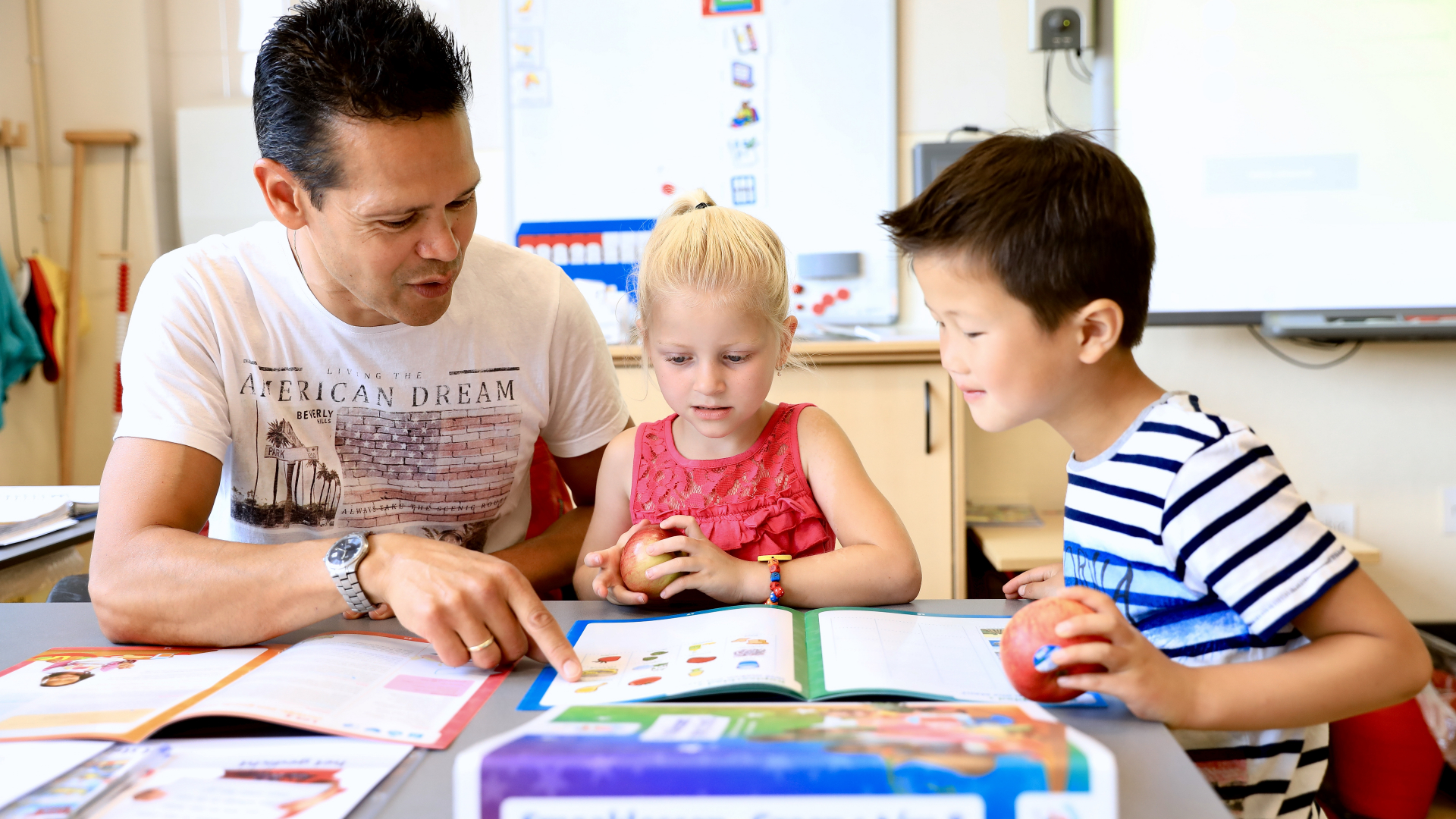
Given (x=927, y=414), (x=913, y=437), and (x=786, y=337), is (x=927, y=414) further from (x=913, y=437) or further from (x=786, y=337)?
(x=786, y=337)

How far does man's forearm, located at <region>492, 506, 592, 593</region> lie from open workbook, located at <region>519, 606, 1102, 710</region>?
1.16 feet

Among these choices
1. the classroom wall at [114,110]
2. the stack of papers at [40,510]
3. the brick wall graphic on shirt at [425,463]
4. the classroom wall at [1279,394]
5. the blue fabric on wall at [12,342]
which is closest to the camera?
the brick wall graphic on shirt at [425,463]

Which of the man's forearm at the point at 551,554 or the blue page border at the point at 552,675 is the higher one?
the blue page border at the point at 552,675

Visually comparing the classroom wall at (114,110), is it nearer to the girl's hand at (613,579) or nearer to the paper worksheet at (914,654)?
the girl's hand at (613,579)

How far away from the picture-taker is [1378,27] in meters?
2.40

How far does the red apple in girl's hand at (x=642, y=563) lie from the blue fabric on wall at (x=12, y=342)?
2.67 m

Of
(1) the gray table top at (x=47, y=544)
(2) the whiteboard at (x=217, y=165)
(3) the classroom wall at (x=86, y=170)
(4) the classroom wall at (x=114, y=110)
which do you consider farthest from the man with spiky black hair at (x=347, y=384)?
(3) the classroom wall at (x=86, y=170)

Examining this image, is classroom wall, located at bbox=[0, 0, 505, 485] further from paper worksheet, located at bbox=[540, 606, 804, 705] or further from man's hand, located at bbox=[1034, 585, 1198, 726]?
man's hand, located at bbox=[1034, 585, 1198, 726]

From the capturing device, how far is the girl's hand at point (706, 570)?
3.17ft

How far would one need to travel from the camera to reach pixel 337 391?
1245mm

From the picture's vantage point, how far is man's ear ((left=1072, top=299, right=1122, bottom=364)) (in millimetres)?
836

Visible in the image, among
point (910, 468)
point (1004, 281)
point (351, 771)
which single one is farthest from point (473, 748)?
point (910, 468)

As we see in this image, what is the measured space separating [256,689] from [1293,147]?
8.58 feet

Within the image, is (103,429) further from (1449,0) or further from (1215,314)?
(1449,0)
